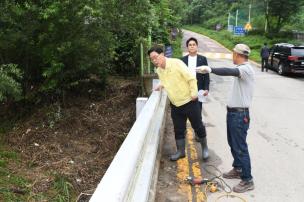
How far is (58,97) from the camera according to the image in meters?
12.3

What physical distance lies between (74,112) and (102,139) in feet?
6.55

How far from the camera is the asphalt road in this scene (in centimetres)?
603

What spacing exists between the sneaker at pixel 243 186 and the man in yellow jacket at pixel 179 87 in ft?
4.32

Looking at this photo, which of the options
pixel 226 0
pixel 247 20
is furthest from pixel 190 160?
pixel 226 0

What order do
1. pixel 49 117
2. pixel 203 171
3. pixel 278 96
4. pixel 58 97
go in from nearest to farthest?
pixel 203 171, pixel 49 117, pixel 58 97, pixel 278 96

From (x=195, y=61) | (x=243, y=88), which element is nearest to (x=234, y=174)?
(x=243, y=88)

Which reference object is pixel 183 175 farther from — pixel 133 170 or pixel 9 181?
pixel 9 181

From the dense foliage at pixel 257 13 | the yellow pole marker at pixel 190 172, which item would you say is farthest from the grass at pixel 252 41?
the yellow pole marker at pixel 190 172

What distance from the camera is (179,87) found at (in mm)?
6684

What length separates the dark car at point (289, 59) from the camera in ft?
71.5

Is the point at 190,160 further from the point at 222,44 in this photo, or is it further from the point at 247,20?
the point at 247,20

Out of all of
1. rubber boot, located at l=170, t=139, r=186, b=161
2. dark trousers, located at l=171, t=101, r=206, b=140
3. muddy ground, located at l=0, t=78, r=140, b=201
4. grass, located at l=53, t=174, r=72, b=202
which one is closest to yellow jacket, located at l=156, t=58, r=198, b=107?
dark trousers, located at l=171, t=101, r=206, b=140

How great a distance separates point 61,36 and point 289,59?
14301mm

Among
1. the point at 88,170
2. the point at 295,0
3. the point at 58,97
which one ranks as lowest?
the point at 88,170
